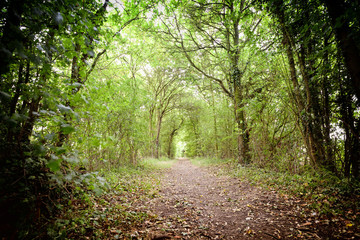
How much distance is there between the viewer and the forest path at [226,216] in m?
2.99

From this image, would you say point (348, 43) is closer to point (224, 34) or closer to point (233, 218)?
point (233, 218)

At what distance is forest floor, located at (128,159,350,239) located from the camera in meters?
2.89

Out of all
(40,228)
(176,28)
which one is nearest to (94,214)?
(40,228)

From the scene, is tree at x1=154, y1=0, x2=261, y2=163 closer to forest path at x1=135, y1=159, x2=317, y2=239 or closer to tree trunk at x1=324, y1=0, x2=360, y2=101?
forest path at x1=135, y1=159, x2=317, y2=239

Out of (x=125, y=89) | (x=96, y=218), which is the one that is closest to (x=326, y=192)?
(x=96, y=218)

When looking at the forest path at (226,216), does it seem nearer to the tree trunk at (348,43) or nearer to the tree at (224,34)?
the tree trunk at (348,43)

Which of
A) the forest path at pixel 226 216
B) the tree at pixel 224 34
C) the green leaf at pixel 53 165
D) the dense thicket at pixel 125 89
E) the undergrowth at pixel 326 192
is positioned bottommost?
the forest path at pixel 226 216

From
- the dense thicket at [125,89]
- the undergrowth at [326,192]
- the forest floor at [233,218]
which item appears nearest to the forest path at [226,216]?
the forest floor at [233,218]

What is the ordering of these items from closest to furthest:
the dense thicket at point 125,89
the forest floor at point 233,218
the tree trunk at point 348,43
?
the dense thicket at point 125,89
the tree trunk at point 348,43
the forest floor at point 233,218

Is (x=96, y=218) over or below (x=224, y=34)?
below

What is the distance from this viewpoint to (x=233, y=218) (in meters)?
3.67

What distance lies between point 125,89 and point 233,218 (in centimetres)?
681

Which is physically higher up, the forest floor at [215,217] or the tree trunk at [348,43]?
the tree trunk at [348,43]

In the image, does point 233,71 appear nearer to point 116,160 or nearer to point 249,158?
point 249,158
